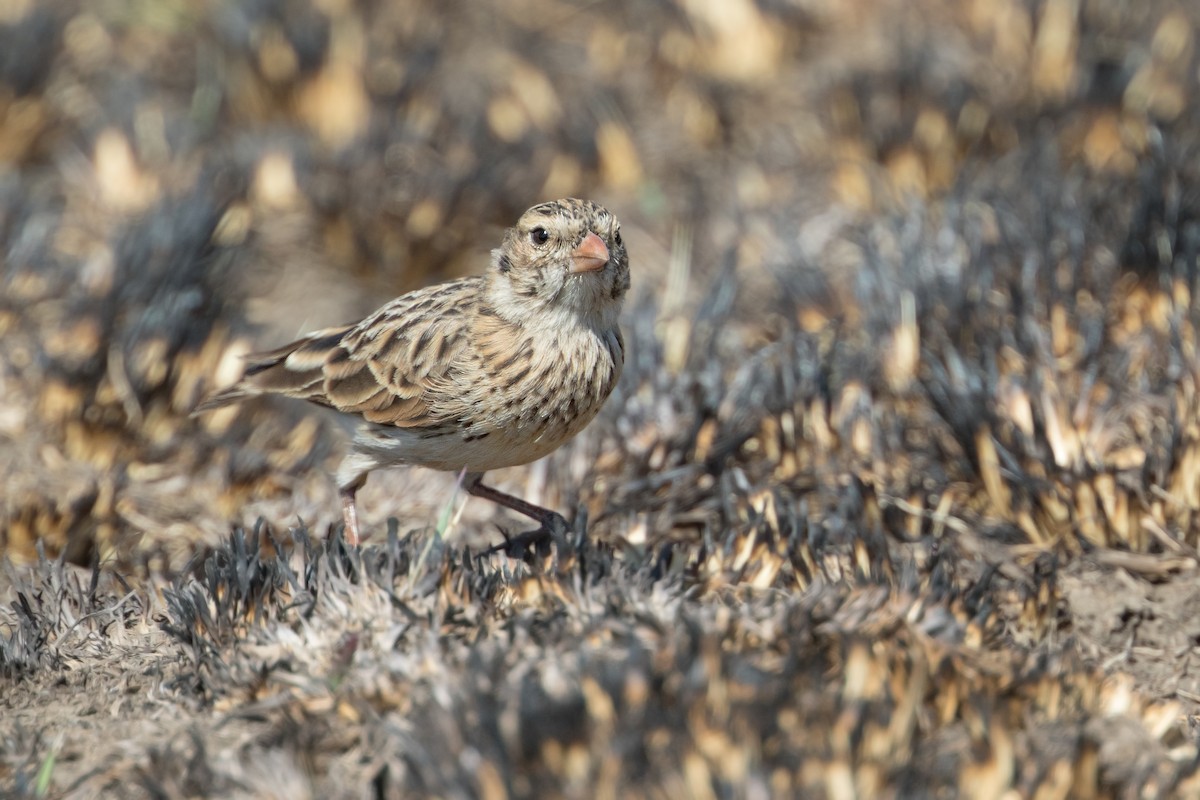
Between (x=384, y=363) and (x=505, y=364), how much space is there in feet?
2.08

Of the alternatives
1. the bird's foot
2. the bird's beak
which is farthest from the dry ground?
the bird's beak

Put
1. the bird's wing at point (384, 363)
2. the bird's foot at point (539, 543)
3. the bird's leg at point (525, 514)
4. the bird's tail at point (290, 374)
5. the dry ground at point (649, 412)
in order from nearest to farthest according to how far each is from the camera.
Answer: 1. the dry ground at point (649, 412)
2. the bird's foot at point (539, 543)
3. the bird's leg at point (525, 514)
4. the bird's wing at point (384, 363)
5. the bird's tail at point (290, 374)

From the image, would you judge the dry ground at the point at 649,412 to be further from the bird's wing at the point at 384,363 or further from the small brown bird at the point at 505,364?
the bird's wing at the point at 384,363

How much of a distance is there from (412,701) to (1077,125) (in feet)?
21.9

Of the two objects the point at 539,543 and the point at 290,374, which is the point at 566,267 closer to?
the point at 539,543

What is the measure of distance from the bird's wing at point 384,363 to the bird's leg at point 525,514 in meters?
0.52

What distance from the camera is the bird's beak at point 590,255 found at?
17.4 ft

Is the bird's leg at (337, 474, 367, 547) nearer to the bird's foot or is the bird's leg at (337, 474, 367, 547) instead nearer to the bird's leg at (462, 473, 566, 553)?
the bird's leg at (462, 473, 566, 553)

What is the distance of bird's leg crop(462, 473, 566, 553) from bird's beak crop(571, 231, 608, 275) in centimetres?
93

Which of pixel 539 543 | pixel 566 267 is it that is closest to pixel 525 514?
pixel 539 543

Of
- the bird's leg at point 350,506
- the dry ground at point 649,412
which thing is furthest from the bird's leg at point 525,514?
the bird's leg at point 350,506

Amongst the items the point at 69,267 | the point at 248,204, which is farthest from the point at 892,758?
the point at 248,204

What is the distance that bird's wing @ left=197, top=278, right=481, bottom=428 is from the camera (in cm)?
554

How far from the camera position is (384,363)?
5.77 meters
